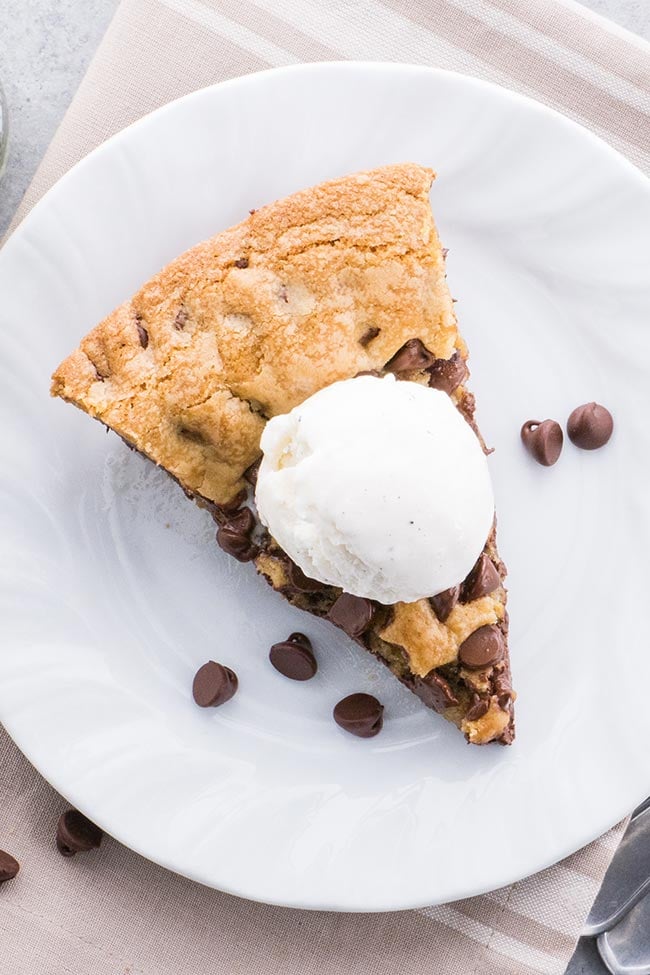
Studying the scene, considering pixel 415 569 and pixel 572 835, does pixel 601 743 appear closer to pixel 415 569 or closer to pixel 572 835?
pixel 572 835

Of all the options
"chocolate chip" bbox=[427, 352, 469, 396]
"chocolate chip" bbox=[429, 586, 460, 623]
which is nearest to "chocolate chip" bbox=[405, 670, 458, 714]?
"chocolate chip" bbox=[429, 586, 460, 623]

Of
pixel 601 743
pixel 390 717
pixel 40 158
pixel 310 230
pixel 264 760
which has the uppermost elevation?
pixel 310 230

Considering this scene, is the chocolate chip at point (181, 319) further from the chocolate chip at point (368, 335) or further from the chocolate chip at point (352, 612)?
the chocolate chip at point (352, 612)

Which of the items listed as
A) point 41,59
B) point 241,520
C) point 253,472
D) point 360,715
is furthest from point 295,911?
point 41,59

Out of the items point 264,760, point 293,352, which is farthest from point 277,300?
point 264,760

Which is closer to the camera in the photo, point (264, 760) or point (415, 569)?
point (415, 569)

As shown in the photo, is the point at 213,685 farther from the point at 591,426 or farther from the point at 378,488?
the point at 591,426

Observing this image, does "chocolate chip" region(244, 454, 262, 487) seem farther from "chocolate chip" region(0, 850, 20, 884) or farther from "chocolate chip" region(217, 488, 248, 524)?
"chocolate chip" region(0, 850, 20, 884)
